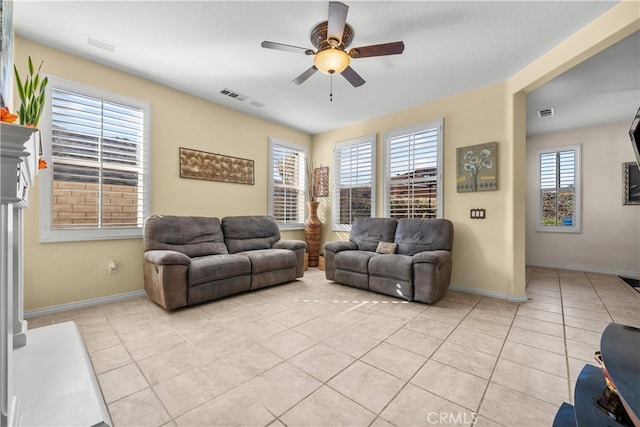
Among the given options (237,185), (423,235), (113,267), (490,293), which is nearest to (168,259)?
(113,267)

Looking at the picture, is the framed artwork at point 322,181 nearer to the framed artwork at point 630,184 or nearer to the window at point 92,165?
the window at point 92,165

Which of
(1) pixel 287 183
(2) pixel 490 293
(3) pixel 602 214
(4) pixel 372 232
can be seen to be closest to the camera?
(2) pixel 490 293

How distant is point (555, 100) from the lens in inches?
152

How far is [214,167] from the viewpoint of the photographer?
13.7 ft

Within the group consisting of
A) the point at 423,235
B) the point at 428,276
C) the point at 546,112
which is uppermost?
the point at 546,112

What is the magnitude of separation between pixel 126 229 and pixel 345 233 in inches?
138

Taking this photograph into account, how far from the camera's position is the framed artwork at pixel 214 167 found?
388 cm

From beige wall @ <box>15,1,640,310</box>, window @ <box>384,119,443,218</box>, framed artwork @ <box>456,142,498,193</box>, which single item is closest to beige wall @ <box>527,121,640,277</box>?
beige wall @ <box>15,1,640,310</box>

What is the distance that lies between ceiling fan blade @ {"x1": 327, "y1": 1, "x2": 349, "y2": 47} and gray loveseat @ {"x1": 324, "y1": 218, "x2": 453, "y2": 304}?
248 cm

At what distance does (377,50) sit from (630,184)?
5518 mm

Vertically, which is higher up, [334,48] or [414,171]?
[334,48]

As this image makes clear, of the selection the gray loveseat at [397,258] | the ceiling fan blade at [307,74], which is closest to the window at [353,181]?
the gray loveseat at [397,258]

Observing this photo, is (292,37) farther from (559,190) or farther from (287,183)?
(559,190)

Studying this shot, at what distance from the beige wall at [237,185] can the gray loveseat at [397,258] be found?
497 millimetres
